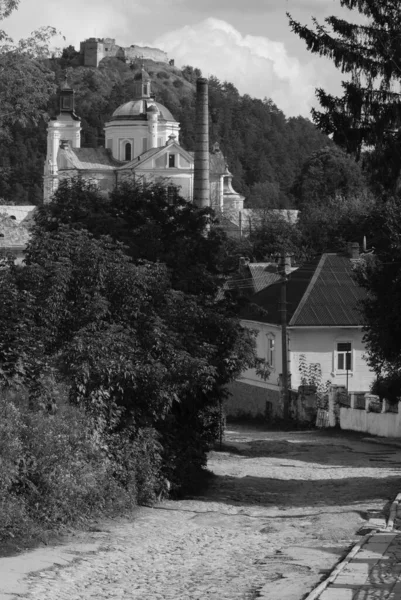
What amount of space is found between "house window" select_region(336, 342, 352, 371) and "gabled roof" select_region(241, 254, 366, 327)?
102 centimetres

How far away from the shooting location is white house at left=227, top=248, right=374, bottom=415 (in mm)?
44125

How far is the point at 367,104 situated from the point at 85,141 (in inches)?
5517

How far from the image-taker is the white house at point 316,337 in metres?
44.1

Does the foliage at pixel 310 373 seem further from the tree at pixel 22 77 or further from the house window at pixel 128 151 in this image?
the house window at pixel 128 151

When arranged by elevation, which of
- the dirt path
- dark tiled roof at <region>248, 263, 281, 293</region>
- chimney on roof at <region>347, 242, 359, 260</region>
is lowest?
the dirt path

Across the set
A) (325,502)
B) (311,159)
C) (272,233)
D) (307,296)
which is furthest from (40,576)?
(311,159)

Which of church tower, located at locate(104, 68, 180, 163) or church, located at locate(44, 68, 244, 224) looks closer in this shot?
church, located at locate(44, 68, 244, 224)

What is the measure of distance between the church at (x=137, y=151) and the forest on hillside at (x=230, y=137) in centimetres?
951

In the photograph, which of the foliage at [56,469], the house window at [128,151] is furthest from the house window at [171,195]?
the house window at [128,151]

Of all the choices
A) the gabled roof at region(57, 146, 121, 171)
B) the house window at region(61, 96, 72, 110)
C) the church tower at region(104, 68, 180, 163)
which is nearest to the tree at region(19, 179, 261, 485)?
the gabled roof at region(57, 146, 121, 171)

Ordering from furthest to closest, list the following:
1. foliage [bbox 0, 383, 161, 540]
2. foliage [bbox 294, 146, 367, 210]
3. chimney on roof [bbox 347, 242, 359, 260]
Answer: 1. foliage [bbox 294, 146, 367, 210]
2. chimney on roof [bbox 347, 242, 359, 260]
3. foliage [bbox 0, 383, 161, 540]

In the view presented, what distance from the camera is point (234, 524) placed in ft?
60.9

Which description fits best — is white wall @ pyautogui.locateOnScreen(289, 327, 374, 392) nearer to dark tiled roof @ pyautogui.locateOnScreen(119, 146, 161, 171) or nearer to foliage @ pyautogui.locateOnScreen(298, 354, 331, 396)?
foliage @ pyautogui.locateOnScreen(298, 354, 331, 396)

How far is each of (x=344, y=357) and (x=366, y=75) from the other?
84.6 ft
